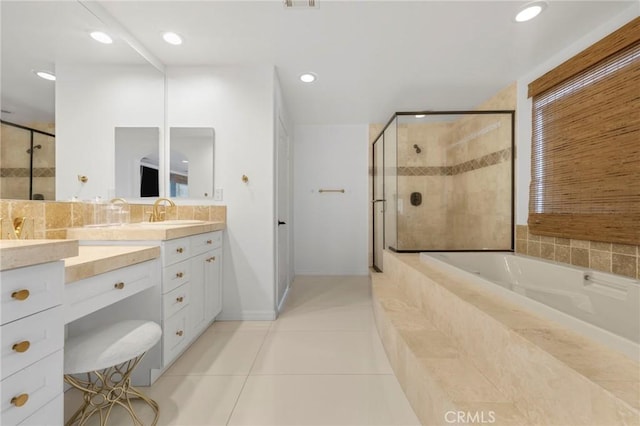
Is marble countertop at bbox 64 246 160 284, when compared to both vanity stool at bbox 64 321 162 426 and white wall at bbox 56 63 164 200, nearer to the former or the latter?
vanity stool at bbox 64 321 162 426

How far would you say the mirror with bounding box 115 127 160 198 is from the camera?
2004 millimetres

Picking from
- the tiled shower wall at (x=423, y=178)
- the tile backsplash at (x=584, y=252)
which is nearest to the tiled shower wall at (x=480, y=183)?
the tiled shower wall at (x=423, y=178)

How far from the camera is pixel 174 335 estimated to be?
1.64 meters

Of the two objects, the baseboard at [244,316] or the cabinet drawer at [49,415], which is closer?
the cabinet drawer at [49,415]

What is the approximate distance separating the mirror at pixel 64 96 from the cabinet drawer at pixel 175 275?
0.71 m

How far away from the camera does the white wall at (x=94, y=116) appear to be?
1.50 metres

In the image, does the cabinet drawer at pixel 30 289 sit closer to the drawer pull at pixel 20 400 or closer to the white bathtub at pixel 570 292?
the drawer pull at pixel 20 400

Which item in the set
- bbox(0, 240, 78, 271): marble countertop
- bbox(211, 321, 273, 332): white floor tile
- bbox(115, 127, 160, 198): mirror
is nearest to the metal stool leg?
bbox(0, 240, 78, 271): marble countertop

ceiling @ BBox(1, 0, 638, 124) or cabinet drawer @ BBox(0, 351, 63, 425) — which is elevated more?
ceiling @ BBox(1, 0, 638, 124)

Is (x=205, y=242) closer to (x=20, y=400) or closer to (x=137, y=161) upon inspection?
(x=137, y=161)

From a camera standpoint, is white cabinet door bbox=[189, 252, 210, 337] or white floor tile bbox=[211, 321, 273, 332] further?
white floor tile bbox=[211, 321, 273, 332]

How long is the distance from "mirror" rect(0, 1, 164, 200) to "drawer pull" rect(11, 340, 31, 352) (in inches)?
35.1

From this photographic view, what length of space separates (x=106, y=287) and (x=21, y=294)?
437 millimetres

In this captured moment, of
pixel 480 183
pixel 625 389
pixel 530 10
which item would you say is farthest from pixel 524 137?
pixel 625 389
